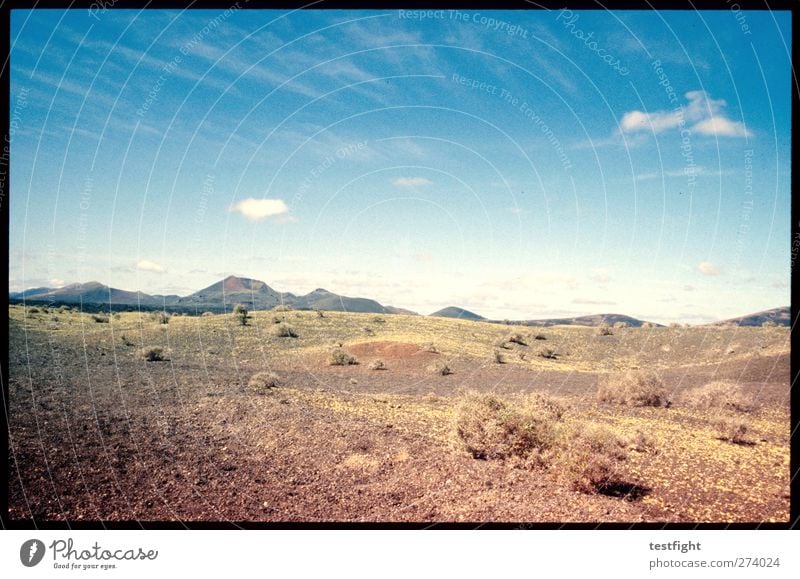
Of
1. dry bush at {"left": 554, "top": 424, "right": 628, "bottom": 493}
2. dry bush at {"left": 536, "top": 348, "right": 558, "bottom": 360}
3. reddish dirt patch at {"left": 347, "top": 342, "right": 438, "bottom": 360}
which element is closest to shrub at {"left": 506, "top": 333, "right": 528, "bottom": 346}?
dry bush at {"left": 536, "top": 348, "right": 558, "bottom": 360}

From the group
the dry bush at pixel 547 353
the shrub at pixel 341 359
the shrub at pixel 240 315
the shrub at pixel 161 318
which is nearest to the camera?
the shrub at pixel 341 359

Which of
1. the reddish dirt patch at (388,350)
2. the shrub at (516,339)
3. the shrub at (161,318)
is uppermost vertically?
the shrub at (161,318)

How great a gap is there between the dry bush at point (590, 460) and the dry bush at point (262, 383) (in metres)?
11.1

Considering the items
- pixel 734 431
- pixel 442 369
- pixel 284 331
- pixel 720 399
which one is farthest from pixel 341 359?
pixel 734 431

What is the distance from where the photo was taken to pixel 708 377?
22.7 m

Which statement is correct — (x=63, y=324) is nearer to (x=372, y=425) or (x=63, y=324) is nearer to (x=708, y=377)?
(x=372, y=425)

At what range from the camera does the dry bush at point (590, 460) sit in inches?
370

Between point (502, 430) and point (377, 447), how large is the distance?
2946mm

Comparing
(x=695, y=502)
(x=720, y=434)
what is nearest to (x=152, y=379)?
(x=695, y=502)

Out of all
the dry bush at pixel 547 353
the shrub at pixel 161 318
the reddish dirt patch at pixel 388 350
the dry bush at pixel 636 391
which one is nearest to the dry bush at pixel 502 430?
the dry bush at pixel 636 391

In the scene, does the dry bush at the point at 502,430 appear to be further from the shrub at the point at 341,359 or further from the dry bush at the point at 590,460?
the shrub at the point at 341,359

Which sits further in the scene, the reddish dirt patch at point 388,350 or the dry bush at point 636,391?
the reddish dirt patch at point 388,350

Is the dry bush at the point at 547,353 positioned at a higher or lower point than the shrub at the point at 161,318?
lower

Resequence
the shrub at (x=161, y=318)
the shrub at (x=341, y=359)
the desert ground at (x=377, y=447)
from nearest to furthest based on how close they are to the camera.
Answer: the desert ground at (x=377, y=447) → the shrub at (x=341, y=359) → the shrub at (x=161, y=318)
